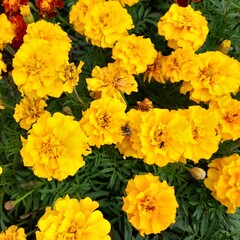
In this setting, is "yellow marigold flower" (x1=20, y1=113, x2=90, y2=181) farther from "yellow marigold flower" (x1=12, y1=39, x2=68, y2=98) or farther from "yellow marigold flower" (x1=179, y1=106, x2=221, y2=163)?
"yellow marigold flower" (x1=179, y1=106, x2=221, y2=163)

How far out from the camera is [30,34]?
1503 millimetres

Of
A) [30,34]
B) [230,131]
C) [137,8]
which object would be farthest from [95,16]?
[230,131]

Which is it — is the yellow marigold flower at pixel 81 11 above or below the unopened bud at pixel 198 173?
above

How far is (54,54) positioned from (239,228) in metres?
0.85

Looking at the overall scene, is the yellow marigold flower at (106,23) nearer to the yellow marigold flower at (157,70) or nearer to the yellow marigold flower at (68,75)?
the yellow marigold flower at (157,70)

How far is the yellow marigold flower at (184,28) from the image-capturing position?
150 cm

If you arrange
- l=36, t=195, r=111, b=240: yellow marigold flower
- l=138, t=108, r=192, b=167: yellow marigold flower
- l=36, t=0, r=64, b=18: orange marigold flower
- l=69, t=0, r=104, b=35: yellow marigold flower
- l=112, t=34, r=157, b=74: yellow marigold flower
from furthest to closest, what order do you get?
l=36, t=0, r=64, b=18: orange marigold flower < l=69, t=0, r=104, b=35: yellow marigold flower < l=112, t=34, r=157, b=74: yellow marigold flower < l=138, t=108, r=192, b=167: yellow marigold flower < l=36, t=195, r=111, b=240: yellow marigold flower

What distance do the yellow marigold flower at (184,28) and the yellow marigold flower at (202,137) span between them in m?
0.31

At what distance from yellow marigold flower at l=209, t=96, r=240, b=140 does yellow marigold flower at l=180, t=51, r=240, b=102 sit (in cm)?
3

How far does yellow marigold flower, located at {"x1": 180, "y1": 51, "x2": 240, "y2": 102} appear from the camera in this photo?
1.41m

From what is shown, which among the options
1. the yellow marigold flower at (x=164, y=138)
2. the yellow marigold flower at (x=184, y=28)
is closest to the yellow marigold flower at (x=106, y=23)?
the yellow marigold flower at (x=184, y=28)

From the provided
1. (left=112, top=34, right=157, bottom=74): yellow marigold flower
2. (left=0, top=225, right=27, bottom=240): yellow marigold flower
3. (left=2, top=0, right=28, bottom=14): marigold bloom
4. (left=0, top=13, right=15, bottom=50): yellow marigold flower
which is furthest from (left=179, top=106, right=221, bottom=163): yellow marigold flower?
(left=2, top=0, right=28, bottom=14): marigold bloom

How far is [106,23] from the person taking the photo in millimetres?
1521

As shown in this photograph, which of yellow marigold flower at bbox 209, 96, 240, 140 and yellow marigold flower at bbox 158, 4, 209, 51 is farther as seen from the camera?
A: yellow marigold flower at bbox 158, 4, 209, 51
